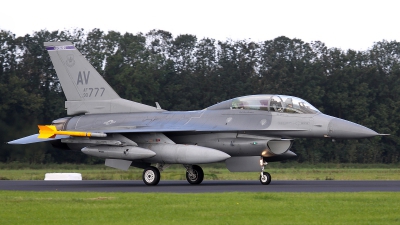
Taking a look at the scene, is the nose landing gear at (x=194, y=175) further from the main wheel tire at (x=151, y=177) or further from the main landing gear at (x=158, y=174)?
the main wheel tire at (x=151, y=177)

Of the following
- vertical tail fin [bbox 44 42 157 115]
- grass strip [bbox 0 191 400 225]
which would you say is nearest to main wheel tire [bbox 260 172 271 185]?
grass strip [bbox 0 191 400 225]

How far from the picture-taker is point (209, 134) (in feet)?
71.5

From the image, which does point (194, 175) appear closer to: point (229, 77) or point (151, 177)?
point (151, 177)

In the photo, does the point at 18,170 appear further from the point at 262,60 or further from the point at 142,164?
the point at 262,60

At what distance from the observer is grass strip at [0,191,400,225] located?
11.1m

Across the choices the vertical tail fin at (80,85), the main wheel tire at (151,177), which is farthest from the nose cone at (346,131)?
the vertical tail fin at (80,85)

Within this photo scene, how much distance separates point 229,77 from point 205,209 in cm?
4636

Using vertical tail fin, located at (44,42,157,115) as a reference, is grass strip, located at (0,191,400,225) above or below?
below

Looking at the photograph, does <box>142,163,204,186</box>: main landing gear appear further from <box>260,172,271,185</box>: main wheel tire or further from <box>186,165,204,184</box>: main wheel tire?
<box>260,172,271,185</box>: main wheel tire

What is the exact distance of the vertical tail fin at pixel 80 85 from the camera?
24.4 meters

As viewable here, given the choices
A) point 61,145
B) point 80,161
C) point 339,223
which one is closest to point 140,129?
point 61,145

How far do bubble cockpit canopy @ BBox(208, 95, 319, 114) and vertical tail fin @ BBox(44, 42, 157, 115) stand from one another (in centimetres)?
460

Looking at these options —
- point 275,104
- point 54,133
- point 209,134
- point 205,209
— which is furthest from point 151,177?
point 205,209

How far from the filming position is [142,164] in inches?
896
